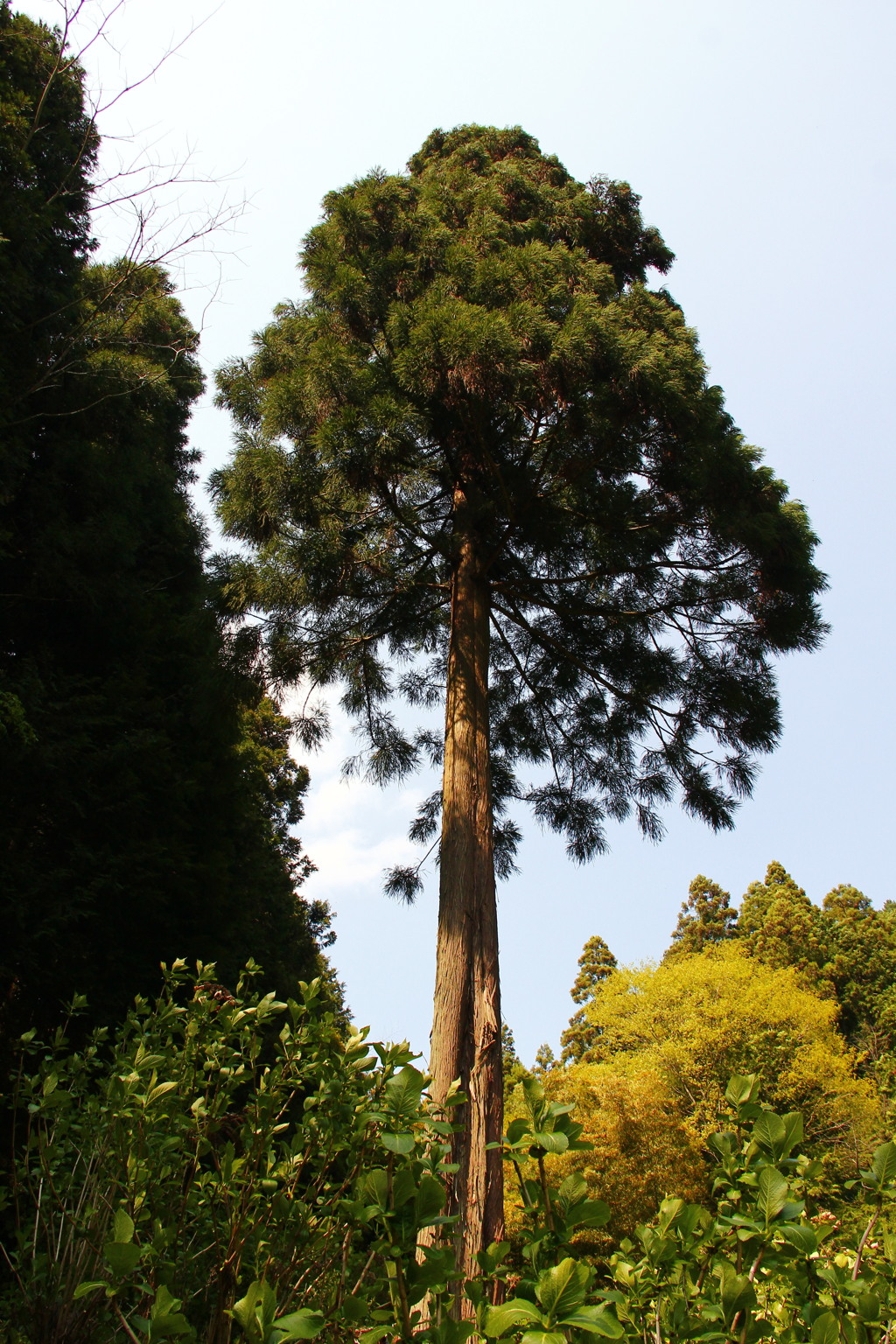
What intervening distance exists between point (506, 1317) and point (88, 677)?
6.69m

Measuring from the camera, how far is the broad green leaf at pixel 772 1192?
116 centimetres

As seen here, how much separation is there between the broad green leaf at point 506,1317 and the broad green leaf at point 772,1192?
1.34 feet

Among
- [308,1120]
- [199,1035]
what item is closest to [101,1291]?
[308,1120]

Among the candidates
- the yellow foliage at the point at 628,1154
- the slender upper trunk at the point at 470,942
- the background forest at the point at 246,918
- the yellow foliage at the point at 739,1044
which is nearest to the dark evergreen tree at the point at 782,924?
the yellow foliage at the point at 739,1044

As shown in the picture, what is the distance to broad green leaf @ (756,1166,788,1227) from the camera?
1.16m

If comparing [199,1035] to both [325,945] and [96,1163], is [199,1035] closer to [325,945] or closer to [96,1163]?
[96,1163]

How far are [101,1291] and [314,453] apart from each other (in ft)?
14.4

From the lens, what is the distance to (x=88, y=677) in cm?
684

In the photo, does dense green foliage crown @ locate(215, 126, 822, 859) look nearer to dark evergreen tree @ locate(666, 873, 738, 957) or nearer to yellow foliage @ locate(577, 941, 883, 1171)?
yellow foliage @ locate(577, 941, 883, 1171)

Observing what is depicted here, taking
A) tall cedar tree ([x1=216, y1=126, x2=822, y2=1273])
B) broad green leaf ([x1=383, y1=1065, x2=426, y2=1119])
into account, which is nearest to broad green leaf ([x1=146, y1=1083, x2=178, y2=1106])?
broad green leaf ([x1=383, y1=1065, x2=426, y2=1119])

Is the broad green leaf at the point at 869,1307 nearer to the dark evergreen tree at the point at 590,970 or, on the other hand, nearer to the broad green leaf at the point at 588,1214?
the broad green leaf at the point at 588,1214

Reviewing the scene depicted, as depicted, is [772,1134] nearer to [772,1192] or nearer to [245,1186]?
[772,1192]

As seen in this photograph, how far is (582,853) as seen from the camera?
6.62 metres

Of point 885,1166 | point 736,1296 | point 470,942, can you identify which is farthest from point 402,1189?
point 470,942
